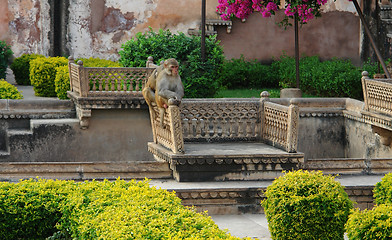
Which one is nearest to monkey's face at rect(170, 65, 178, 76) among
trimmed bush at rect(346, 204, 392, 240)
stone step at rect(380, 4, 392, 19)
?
trimmed bush at rect(346, 204, 392, 240)

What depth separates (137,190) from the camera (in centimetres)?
736

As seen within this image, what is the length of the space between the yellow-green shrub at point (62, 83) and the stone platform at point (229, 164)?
624 cm

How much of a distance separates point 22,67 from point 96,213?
576 inches

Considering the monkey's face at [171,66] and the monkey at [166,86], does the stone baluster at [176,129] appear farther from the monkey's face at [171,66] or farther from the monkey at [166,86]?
the monkey's face at [171,66]

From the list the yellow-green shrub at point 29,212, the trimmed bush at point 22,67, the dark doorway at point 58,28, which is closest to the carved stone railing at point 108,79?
the trimmed bush at point 22,67

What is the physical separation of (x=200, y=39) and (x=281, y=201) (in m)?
9.42

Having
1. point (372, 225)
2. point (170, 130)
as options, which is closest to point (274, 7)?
point (170, 130)

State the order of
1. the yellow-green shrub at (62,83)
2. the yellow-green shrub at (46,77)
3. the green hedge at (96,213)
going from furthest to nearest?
the yellow-green shrub at (46,77) < the yellow-green shrub at (62,83) < the green hedge at (96,213)

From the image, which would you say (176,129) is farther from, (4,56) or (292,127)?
(4,56)

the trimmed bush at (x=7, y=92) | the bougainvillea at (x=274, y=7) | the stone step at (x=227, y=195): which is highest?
the bougainvillea at (x=274, y=7)

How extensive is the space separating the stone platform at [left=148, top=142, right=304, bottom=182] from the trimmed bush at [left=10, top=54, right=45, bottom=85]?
11097 mm

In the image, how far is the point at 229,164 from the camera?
1020cm

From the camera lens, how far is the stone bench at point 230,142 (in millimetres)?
10109

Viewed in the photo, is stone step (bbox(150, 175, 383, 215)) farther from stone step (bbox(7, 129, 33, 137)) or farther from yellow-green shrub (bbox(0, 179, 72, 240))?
stone step (bbox(7, 129, 33, 137))
